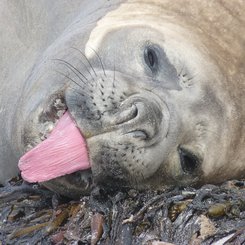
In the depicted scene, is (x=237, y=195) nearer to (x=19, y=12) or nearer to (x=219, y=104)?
(x=219, y=104)

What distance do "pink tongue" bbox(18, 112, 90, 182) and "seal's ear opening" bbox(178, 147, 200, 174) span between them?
2.43 ft

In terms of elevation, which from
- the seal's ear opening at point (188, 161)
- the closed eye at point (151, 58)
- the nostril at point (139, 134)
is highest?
the closed eye at point (151, 58)

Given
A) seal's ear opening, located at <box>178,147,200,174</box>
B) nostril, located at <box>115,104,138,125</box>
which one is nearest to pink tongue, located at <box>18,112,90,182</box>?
nostril, located at <box>115,104,138,125</box>

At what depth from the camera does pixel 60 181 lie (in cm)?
444

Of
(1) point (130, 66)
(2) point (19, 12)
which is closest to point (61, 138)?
(1) point (130, 66)

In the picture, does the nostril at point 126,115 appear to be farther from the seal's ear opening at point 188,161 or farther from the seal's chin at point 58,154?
the seal's ear opening at point 188,161

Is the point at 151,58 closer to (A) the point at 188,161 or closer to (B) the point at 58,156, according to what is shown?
(A) the point at 188,161

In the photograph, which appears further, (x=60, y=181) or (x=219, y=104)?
(x=219, y=104)

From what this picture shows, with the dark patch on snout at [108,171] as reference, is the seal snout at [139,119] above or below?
above

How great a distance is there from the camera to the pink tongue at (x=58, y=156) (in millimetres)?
4176

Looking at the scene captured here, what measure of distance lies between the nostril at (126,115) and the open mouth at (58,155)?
0.24 metres

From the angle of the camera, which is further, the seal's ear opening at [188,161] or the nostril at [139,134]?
the seal's ear opening at [188,161]

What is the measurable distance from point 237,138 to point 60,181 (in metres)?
1.30

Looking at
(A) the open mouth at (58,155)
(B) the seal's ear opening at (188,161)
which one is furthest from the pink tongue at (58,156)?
(B) the seal's ear opening at (188,161)
